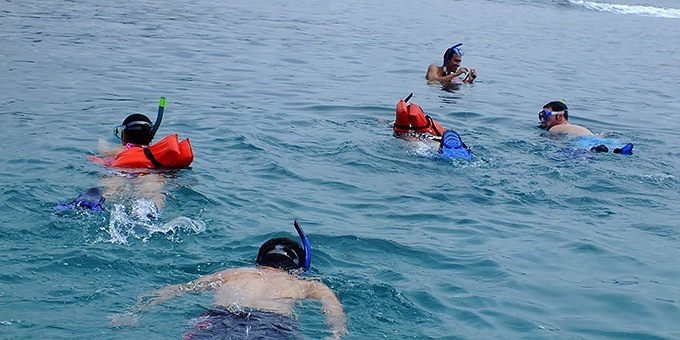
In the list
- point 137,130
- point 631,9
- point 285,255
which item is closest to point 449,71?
point 137,130

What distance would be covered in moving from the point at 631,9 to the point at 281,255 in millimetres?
40873

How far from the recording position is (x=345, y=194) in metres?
8.77

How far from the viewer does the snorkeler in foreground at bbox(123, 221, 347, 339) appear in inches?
201

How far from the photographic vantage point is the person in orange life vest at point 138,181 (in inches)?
292

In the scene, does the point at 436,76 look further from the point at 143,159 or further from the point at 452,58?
the point at 143,159

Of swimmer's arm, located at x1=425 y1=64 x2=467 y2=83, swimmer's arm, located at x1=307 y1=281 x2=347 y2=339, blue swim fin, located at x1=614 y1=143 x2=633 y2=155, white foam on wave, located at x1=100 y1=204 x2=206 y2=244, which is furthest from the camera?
swimmer's arm, located at x1=425 y1=64 x2=467 y2=83

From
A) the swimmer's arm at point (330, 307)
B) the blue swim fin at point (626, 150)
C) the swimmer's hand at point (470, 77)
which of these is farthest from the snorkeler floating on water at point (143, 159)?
the swimmer's hand at point (470, 77)

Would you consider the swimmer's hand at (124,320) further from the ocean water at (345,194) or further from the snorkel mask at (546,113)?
the snorkel mask at (546,113)

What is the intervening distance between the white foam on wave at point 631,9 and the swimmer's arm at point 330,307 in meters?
38.0

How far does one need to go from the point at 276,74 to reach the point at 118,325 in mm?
11386

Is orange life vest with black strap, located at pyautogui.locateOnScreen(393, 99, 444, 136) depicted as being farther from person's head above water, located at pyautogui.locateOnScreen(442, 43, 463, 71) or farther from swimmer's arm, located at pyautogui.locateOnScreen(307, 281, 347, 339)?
person's head above water, located at pyautogui.locateOnScreen(442, 43, 463, 71)

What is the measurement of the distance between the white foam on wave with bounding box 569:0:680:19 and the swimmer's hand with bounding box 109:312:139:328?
1529 inches

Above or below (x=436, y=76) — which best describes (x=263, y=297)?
above

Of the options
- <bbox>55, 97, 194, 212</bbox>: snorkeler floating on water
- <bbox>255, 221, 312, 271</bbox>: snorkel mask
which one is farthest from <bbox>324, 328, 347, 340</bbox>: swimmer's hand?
<bbox>55, 97, 194, 212</bbox>: snorkeler floating on water
